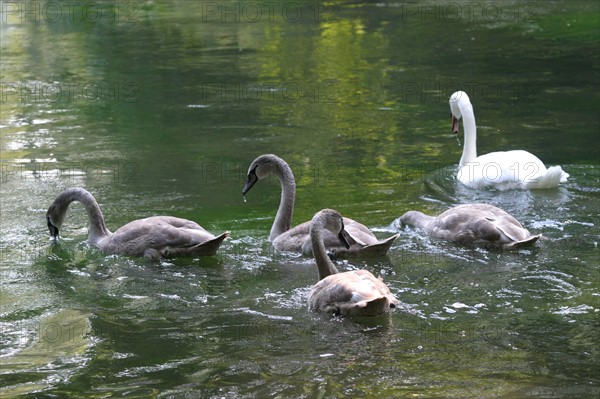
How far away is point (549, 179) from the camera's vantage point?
11.6 metres

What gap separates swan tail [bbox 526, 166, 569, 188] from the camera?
37.7 feet

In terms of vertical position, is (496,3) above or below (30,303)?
above

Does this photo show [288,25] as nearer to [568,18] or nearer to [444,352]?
[568,18]

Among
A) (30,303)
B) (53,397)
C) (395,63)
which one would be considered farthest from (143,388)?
(395,63)

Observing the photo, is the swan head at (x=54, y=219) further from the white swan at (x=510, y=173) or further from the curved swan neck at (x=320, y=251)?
the white swan at (x=510, y=173)

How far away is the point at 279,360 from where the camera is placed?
23.6ft

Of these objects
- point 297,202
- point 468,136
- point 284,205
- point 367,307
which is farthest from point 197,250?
point 468,136

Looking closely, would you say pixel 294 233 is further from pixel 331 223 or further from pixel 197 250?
pixel 331 223

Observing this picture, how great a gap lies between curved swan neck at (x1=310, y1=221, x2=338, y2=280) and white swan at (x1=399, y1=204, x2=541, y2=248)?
158cm

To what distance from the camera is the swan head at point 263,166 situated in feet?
34.8

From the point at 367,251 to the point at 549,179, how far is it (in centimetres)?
302

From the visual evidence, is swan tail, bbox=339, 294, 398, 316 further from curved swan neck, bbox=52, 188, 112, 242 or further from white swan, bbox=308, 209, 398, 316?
curved swan neck, bbox=52, 188, 112, 242

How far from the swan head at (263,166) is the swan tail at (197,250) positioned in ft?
3.49

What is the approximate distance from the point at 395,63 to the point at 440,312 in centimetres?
1342
